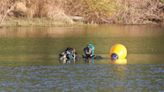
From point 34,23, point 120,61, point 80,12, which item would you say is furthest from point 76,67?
point 80,12

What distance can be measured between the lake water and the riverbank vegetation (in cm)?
1671

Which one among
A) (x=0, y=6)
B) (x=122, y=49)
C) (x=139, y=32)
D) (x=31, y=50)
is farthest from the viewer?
(x=0, y=6)

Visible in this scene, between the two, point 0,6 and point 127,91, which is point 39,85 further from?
point 0,6

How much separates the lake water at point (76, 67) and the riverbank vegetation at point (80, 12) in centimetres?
1671

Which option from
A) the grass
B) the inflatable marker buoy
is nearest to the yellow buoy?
the inflatable marker buoy

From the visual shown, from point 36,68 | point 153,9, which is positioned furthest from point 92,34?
point 36,68

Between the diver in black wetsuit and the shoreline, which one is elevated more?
the diver in black wetsuit

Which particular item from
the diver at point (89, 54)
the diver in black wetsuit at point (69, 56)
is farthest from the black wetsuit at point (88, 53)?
the diver in black wetsuit at point (69, 56)

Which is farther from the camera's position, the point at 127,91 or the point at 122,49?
the point at 122,49

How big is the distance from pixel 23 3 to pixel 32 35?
67.4 ft

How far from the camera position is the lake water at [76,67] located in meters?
31.9

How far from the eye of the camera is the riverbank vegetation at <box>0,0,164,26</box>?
275 ft

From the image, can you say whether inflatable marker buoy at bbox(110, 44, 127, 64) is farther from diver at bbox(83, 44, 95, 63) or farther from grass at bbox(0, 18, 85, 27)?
grass at bbox(0, 18, 85, 27)

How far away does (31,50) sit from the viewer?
5078 cm
